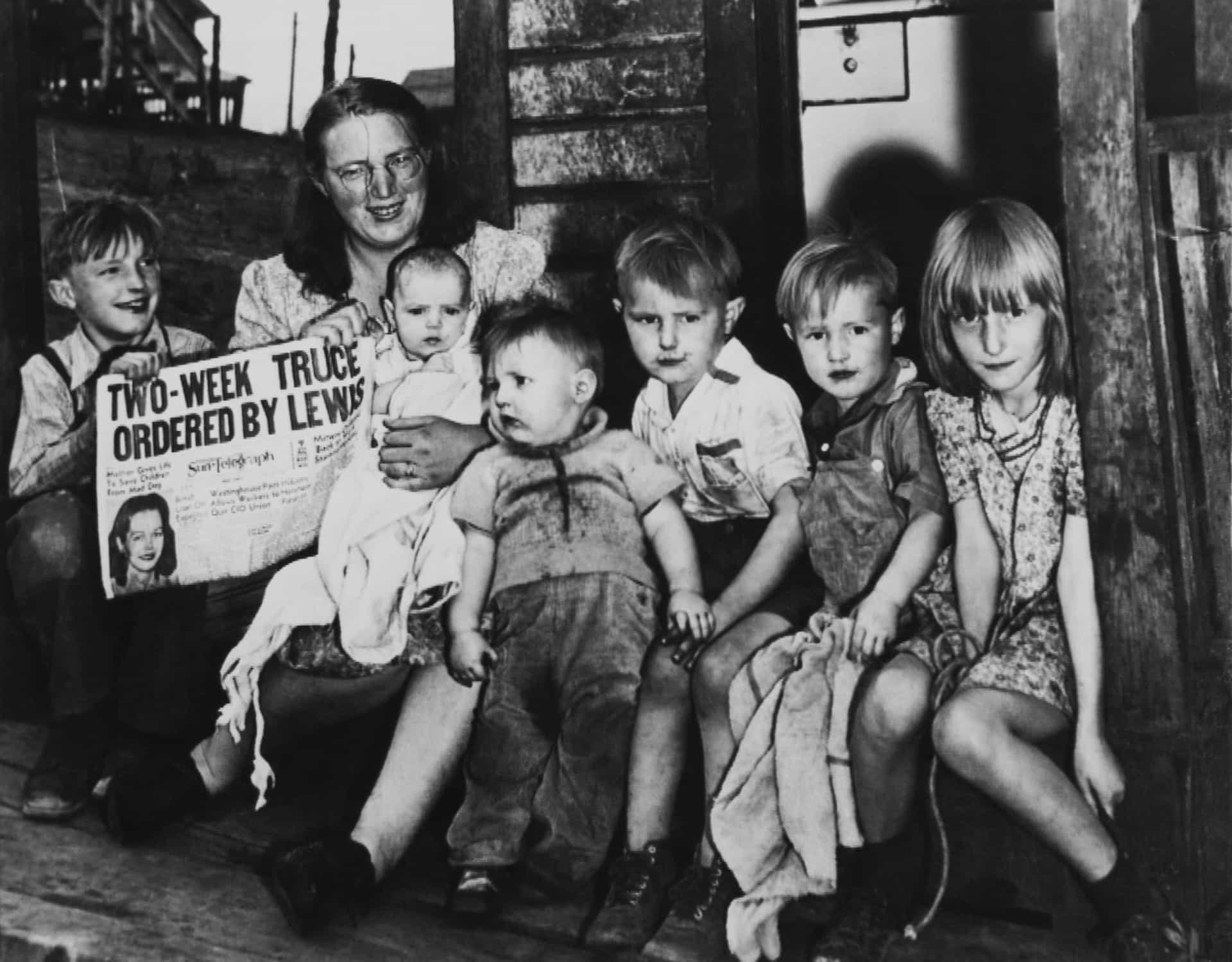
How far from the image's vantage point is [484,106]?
12.9 ft

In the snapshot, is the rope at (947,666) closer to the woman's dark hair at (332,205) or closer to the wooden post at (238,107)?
the woman's dark hair at (332,205)

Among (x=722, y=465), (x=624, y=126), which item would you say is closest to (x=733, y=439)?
(x=722, y=465)

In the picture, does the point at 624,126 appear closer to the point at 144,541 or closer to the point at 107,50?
the point at 144,541

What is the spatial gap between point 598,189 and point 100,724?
6.60 ft

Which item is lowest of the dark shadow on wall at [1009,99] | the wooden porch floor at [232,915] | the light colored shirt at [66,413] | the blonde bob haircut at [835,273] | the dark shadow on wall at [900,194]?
the wooden porch floor at [232,915]

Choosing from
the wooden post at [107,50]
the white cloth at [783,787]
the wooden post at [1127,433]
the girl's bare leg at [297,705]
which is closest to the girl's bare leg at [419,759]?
the girl's bare leg at [297,705]

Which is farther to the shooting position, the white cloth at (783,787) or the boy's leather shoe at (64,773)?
the boy's leather shoe at (64,773)

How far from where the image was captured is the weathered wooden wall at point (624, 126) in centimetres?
369

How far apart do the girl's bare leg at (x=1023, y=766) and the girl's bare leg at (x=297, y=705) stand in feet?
4.47

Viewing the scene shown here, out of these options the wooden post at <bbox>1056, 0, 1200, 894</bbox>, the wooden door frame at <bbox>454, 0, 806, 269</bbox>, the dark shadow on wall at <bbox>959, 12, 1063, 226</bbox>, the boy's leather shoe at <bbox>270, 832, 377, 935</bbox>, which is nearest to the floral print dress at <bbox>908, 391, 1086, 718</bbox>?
the wooden post at <bbox>1056, 0, 1200, 894</bbox>

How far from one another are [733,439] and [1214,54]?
1.33 m

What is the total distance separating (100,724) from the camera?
3811 millimetres

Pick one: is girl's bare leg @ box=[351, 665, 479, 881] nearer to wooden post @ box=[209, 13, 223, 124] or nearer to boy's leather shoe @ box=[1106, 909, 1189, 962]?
boy's leather shoe @ box=[1106, 909, 1189, 962]

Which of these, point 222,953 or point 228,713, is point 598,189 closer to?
point 228,713
